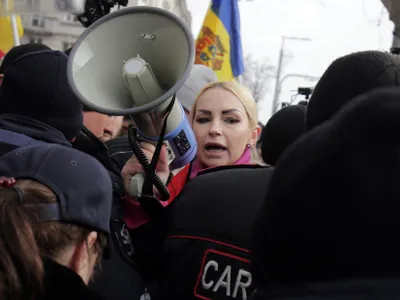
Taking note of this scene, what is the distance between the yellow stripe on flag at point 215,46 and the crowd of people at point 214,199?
3875mm

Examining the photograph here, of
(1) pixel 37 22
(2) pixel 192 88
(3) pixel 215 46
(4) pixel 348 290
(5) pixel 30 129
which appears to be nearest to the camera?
(4) pixel 348 290

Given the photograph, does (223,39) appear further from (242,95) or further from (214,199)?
(214,199)

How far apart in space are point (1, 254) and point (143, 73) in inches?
32.9

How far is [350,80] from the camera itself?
1497mm

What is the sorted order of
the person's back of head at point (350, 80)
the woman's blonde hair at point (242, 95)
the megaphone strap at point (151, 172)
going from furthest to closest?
the woman's blonde hair at point (242, 95) < the megaphone strap at point (151, 172) < the person's back of head at point (350, 80)

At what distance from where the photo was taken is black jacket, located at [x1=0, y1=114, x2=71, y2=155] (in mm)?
2070

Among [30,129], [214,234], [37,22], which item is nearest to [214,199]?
[214,234]

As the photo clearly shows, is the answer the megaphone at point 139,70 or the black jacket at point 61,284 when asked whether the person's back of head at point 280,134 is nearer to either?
the megaphone at point 139,70

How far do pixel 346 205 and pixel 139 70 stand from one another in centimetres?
126

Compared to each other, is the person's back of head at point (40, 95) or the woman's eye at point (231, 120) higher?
the person's back of head at point (40, 95)

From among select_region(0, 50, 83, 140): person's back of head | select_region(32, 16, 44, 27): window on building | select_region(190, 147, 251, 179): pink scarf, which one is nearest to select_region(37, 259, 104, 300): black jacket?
select_region(0, 50, 83, 140): person's back of head

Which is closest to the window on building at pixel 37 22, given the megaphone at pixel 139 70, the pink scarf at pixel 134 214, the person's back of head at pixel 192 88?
the person's back of head at pixel 192 88

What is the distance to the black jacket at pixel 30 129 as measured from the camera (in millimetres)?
2070

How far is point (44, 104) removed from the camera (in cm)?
216
